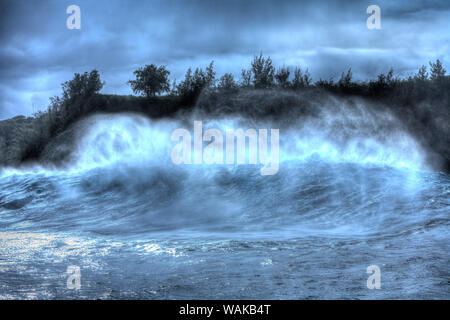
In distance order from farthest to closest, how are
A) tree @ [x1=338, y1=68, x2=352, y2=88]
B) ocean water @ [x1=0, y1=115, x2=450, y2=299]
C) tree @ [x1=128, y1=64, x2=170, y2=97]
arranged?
tree @ [x1=128, y1=64, x2=170, y2=97] → tree @ [x1=338, y1=68, x2=352, y2=88] → ocean water @ [x1=0, y1=115, x2=450, y2=299]

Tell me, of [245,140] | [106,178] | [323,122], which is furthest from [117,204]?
[323,122]

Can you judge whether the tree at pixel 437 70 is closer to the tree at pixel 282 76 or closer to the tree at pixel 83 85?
the tree at pixel 282 76

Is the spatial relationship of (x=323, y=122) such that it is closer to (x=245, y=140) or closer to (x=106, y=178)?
(x=245, y=140)

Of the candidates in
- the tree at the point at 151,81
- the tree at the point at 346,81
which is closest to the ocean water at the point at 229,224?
the tree at the point at 346,81

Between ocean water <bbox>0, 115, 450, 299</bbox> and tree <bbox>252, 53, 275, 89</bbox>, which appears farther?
tree <bbox>252, 53, 275, 89</bbox>

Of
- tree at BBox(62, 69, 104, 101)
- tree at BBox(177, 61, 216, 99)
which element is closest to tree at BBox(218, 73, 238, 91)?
tree at BBox(177, 61, 216, 99)

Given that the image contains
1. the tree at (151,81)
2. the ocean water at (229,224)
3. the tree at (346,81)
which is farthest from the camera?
the tree at (151,81)

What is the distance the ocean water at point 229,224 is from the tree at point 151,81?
2525 cm

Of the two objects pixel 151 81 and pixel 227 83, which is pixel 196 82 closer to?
pixel 227 83

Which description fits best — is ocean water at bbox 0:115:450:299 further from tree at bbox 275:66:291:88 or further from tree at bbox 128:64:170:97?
tree at bbox 128:64:170:97

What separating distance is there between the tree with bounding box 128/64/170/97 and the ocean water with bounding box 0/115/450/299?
25.3 metres

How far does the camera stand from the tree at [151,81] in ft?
134

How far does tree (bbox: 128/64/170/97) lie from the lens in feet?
134
